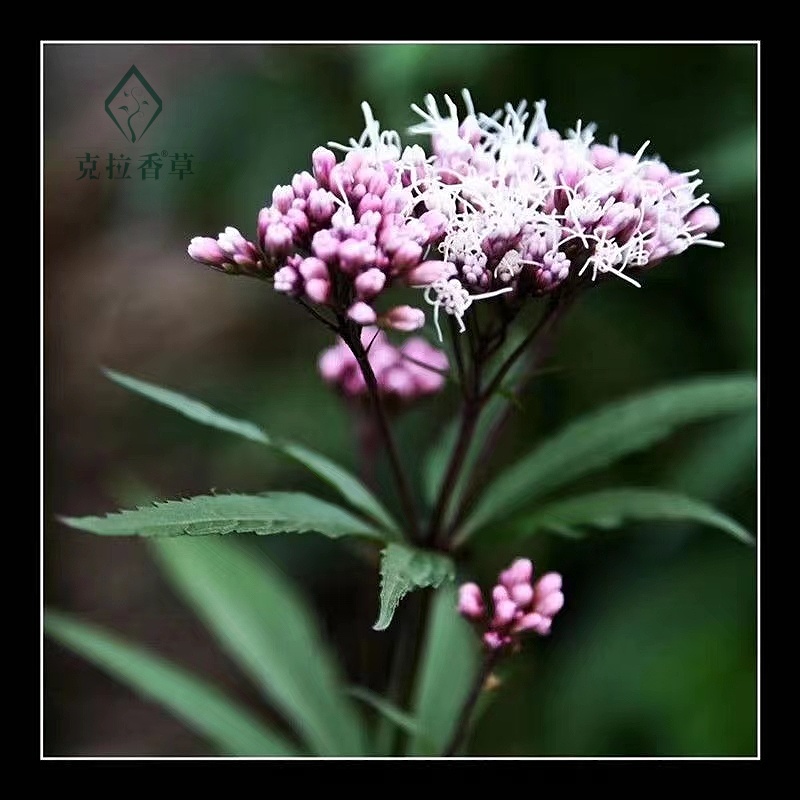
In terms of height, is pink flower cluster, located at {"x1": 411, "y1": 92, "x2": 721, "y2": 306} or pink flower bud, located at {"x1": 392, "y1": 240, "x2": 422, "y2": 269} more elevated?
pink flower cluster, located at {"x1": 411, "y1": 92, "x2": 721, "y2": 306}

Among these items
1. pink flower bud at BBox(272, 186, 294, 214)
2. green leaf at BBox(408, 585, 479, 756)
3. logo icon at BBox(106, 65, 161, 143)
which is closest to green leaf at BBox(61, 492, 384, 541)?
pink flower bud at BBox(272, 186, 294, 214)

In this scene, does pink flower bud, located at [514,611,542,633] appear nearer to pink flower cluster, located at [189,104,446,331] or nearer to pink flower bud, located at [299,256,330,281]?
pink flower cluster, located at [189,104,446,331]

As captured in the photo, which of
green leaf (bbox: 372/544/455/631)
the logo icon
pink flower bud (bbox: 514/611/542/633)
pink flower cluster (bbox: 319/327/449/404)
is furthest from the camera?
the logo icon

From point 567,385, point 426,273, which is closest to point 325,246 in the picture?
point 426,273

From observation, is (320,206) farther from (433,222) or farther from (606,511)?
(606,511)

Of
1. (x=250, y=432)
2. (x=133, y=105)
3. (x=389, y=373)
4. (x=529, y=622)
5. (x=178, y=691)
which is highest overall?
(x=133, y=105)

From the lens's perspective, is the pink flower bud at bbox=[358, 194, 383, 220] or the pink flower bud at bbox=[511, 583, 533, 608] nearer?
the pink flower bud at bbox=[358, 194, 383, 220]
